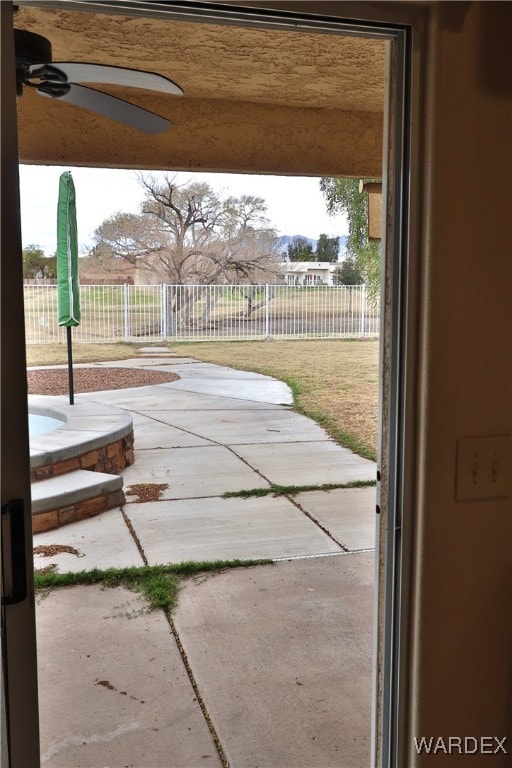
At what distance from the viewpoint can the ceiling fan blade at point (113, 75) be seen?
2260 millimetres

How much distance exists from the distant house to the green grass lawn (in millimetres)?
2944

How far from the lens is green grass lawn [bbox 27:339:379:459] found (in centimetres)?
698

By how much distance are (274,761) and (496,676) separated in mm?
897

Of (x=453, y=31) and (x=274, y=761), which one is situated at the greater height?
(x=453, y=31)

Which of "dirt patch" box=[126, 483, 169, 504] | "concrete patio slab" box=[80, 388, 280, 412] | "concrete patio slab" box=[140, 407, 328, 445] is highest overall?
"concrete patio slab" box=[80, 388, 280, 412]

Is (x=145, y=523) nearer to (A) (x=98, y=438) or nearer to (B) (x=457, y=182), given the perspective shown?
(A) (x=98, y=438)

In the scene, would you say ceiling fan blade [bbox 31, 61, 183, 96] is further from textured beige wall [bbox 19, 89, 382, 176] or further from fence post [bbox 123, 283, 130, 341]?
fence post [bbox 123, 283, 130, 341]

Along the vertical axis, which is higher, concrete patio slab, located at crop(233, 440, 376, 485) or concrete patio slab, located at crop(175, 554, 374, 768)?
concrete patio slab, located at crop(233, 440, 376, 485)

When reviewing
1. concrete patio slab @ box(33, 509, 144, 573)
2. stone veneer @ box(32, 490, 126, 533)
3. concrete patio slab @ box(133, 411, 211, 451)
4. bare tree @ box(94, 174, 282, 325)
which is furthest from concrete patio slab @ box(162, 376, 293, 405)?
bare tree @ box(94, 174, 282, 325)

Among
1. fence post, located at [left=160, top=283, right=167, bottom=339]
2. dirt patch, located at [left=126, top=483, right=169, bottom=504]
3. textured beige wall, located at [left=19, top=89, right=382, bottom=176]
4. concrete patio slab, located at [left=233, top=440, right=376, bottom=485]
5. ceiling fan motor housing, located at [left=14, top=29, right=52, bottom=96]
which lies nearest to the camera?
ceiling fan motor housing, located at [left=14, top=29, right=52, bottom=96]

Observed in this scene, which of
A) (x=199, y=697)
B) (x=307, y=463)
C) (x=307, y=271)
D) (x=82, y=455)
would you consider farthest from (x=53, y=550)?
(x=307, y=271)

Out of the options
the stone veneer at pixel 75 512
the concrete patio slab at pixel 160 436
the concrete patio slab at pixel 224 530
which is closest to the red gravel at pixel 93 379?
the concrete patio slab at pixel 160 436

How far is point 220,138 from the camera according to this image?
3420 millimetres

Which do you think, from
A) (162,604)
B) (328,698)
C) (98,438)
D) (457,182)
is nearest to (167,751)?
(328,698)
